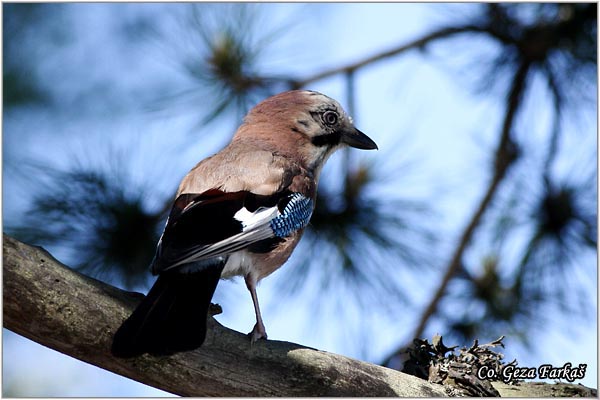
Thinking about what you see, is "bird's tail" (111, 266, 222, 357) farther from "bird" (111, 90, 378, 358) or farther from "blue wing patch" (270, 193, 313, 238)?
"blue wing patch" (270, 193, 313, 238)

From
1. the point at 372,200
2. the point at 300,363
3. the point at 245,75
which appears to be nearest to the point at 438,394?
the point at 300,363

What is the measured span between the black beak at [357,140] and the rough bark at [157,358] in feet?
5.60

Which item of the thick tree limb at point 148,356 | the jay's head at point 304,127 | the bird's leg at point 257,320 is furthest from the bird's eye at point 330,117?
the thick tree limb at point 148,356

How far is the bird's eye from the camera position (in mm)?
4535

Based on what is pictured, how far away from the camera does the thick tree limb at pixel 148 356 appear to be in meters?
2.81

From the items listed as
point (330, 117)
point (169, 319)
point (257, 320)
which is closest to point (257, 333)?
point (257, 320)

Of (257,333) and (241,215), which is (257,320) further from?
(241,215)

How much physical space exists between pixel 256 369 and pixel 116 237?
1681mm

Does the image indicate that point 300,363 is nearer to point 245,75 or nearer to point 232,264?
point 232,264

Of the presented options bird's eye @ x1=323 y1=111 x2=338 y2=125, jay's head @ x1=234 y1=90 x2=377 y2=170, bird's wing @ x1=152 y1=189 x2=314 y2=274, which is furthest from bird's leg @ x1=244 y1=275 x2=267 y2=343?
bird's eye @ x1=323 y1=111 x2=338 y2=125

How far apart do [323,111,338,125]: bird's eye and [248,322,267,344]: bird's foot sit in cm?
157

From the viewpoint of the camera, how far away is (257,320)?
3230 millimetres

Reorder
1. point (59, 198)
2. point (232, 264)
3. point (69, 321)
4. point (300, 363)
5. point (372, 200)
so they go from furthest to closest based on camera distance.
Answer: point (372, 200) → point (59, 198) → point (232, 264) → point (300, 363) → point (69, 321)

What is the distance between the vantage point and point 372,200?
16.3ft
